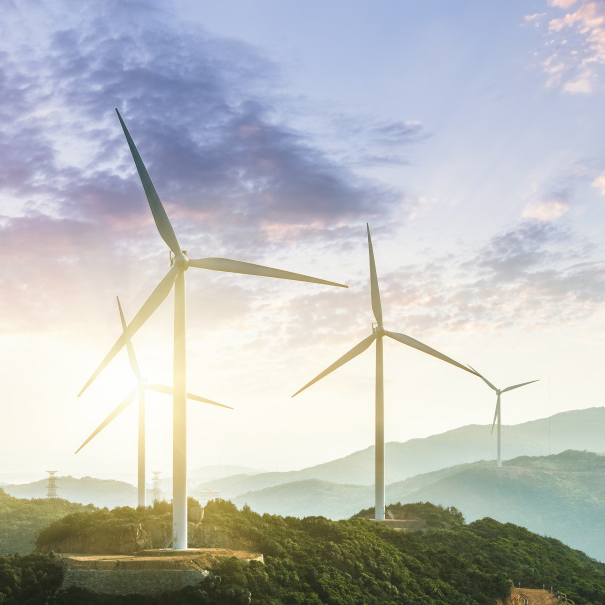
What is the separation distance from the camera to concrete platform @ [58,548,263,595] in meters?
55.5

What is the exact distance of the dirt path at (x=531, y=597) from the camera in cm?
7756

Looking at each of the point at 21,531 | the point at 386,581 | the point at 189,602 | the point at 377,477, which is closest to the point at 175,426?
the point at 189,602

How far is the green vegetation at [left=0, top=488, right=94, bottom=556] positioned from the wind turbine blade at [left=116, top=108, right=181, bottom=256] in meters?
65.6

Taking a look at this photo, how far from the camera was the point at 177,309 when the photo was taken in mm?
64188

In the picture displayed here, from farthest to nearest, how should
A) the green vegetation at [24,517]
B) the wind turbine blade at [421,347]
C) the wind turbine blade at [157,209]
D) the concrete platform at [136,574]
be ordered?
the green vegetation at [24,517], the wind turbine blade at [421,347], the wind turbine blade at [157,209], the concrete platform at [136,574]

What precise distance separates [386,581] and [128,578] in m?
21.9

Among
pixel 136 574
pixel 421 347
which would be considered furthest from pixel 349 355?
pixel 136 574

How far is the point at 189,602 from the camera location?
179ft

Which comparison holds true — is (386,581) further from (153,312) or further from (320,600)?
(153,312)

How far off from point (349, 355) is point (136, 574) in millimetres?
42672

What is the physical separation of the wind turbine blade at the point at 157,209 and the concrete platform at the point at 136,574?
21.9 m

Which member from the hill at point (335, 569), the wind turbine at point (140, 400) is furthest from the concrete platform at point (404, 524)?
the wind turbine at point (140, 400)

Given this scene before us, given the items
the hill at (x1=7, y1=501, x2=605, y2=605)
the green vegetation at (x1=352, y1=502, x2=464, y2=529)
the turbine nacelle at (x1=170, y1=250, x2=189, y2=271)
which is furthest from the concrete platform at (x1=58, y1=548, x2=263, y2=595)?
the green vegetation at (x1=352, y1=502, x2=464, y2=529)

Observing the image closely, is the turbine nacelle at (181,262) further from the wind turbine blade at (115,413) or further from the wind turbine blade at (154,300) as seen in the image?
the wind turbine blade at (115,413)
